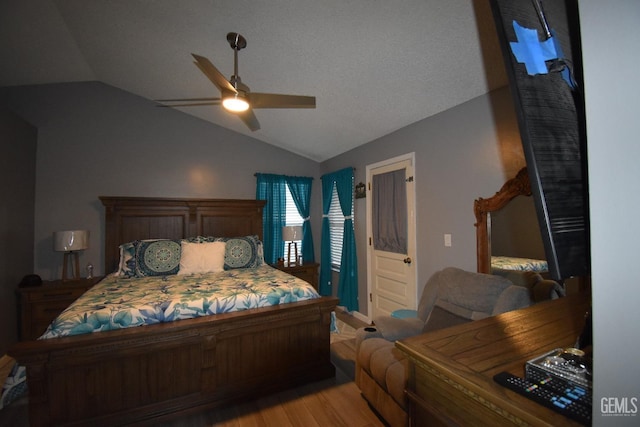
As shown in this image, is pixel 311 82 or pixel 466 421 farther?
pixel 311 82

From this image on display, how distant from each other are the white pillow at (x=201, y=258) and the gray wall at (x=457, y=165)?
2343 mm

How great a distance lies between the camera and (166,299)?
1990mm

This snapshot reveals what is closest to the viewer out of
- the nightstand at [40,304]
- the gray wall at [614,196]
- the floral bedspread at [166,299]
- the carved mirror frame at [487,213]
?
the gray wall at [614,196]

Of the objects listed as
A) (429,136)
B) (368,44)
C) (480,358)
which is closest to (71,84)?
(368,44)

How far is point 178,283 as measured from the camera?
250cm

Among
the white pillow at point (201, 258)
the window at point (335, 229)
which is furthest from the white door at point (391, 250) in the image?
the white pillow at point (201, 258)

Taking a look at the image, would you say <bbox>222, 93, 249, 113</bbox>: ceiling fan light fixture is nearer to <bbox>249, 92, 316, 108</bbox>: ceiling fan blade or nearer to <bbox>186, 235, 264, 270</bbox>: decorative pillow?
<bbox>249, 92, 316, 108</bbox>: ceiling fan blade

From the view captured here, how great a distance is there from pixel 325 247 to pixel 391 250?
1.45 metres

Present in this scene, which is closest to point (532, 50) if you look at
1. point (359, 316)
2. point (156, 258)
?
point (156, 258)

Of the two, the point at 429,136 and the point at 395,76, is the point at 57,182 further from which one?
the point at 429,136

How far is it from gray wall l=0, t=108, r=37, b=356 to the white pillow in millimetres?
1544

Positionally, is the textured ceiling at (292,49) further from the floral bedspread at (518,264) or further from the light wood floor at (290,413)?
the light wood floor at (290,413)

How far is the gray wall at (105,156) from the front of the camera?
3.09 meters

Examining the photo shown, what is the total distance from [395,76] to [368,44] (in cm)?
41
